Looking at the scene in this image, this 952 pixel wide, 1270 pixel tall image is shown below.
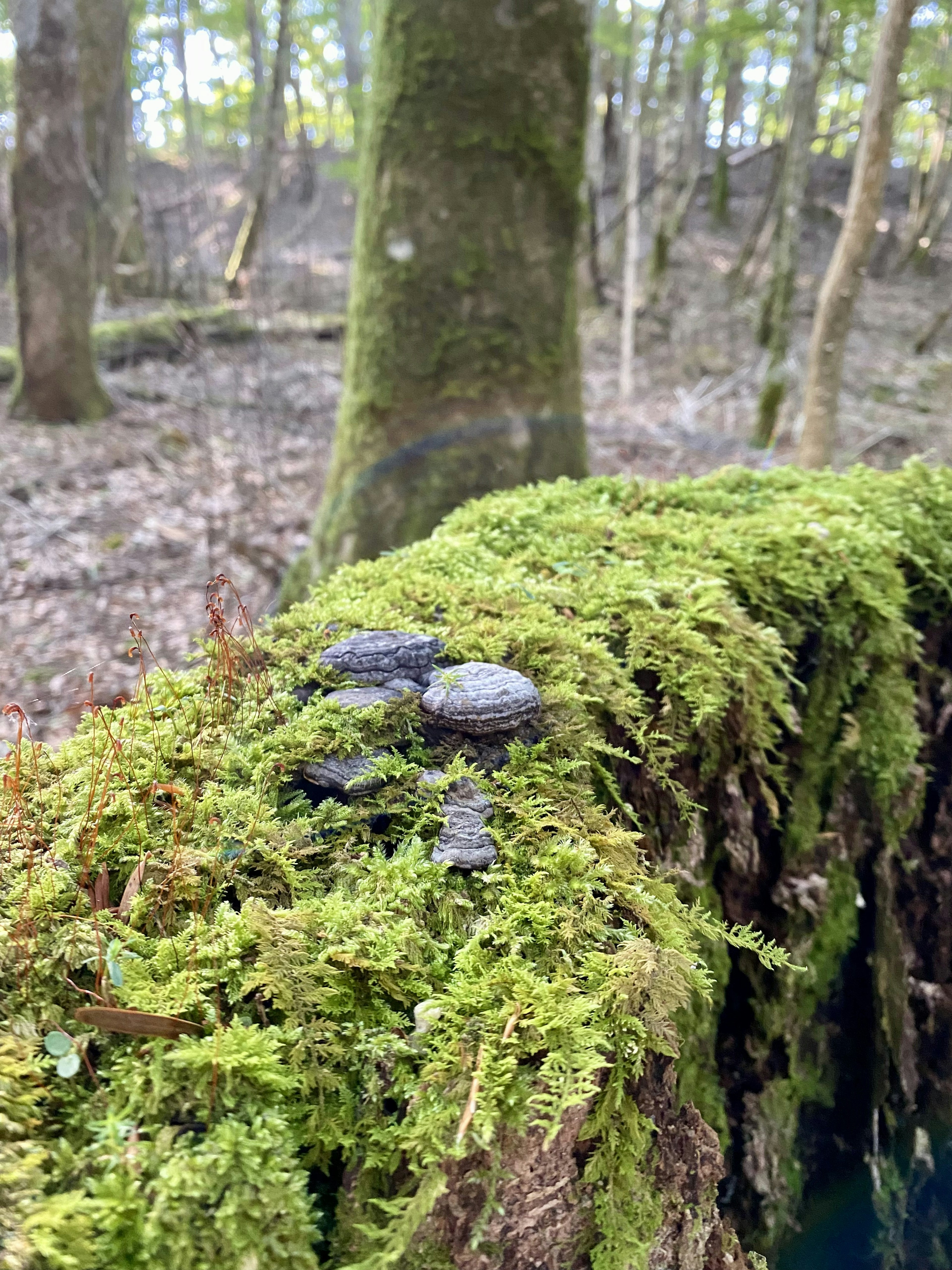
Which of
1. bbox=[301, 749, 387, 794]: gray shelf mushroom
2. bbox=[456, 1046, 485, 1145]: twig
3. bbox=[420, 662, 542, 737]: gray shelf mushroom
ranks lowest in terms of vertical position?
bbox=[456, 1046, 485, 1145]: twig

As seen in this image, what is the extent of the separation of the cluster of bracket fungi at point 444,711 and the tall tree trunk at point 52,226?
9.58 m

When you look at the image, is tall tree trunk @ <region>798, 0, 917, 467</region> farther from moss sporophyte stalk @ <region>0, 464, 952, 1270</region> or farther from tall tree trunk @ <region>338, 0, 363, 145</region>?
tall tree trunk @ <region>338, 0, 363, 145</region>

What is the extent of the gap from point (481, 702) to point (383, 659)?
14.3 inches

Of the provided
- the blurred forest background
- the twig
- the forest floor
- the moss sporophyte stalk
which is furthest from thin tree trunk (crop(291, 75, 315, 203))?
the twig

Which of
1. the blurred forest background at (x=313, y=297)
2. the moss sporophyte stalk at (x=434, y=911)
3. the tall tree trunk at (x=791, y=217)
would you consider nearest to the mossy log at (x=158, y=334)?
the blurred forest background at (x=313, y=297)

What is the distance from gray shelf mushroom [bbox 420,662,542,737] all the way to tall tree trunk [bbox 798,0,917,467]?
20.4ft

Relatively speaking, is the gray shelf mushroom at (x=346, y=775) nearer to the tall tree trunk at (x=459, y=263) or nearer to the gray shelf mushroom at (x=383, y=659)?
the gray shelf mushroom at (x=383, y=659)

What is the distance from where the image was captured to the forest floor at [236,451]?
5973 millimetres

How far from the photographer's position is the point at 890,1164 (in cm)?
293

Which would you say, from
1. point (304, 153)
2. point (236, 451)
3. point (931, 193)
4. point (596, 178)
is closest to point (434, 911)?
point (236, 451)

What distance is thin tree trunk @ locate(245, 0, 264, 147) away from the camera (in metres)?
15.0

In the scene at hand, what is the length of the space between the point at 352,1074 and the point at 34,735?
13.2ft

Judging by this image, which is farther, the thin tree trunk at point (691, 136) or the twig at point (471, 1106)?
the thin tree trunk at point (691, 136)

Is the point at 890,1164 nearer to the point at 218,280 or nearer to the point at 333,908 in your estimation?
the point at 333,908
